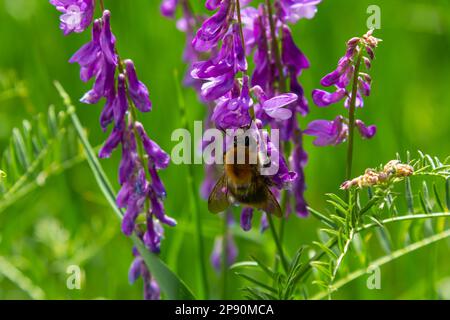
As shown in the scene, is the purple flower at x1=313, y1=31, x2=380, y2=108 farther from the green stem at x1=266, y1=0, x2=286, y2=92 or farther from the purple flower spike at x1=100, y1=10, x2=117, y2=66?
the purple flower spike at x1=100, y1=10, x2=117, y2=66

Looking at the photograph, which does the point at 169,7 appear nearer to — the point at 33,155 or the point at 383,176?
the point at 33,155

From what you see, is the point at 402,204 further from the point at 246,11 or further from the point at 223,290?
the point at 246,11

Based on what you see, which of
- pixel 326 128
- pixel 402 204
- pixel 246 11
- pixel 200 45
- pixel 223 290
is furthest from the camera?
pixel 402 204

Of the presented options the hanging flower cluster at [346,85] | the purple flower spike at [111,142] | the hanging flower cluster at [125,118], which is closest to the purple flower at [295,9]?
the hanging flower cluster at [346,85]

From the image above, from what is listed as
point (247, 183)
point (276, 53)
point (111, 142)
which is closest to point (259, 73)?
point (276, 53)

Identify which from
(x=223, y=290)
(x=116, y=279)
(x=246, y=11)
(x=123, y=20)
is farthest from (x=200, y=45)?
(x=123, y=20)

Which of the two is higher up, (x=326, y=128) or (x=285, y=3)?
(x=285, y=3)

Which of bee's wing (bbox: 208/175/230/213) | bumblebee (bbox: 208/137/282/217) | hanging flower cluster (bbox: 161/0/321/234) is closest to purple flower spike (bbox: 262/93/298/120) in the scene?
hanging flower cluster (bbox: 161/0/321/234)

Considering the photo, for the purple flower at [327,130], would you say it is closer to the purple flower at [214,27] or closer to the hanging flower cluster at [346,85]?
the hanging flower cluster at [346,85]
